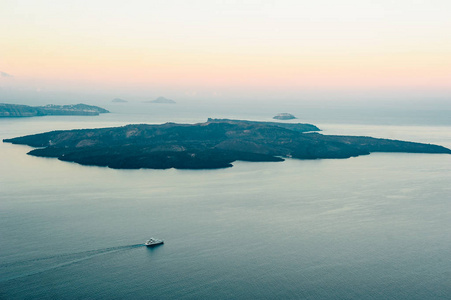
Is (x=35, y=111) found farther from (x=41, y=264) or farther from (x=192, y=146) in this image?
(x=41, y=264)

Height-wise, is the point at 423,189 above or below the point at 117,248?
above

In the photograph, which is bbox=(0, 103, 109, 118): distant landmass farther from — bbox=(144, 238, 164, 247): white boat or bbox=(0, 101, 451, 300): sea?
bbox=(144, 238, 164, 247): white boat

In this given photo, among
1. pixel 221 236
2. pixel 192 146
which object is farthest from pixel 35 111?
pixel 221 236

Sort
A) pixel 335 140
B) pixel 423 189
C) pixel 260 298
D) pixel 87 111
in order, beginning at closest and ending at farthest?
1. pixel 260 298
2. pixel 423 189
3. pixel 335 140
4. pixel 87 111

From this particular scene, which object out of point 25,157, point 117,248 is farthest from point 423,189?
point 25,157

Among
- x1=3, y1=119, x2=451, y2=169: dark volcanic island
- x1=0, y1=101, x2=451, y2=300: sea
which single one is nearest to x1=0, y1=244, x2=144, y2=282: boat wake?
x1=0, y1=101, x2=451, y2=300: sea

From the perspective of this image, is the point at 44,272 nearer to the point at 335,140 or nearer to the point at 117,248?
the point at 117,248
